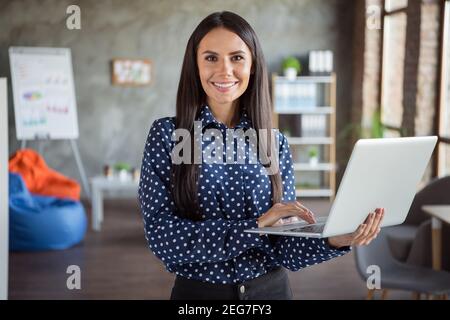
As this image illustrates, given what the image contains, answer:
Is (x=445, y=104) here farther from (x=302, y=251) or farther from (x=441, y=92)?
(x=302, y=251)

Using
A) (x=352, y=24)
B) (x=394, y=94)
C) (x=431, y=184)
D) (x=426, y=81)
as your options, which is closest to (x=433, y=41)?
(x=426, y=81)

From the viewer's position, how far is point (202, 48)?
61.1 inches

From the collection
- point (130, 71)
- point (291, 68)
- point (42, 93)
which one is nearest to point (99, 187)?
point (42, 93)

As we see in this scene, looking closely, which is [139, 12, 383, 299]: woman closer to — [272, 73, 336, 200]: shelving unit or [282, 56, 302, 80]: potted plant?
[272, 73, 336, 200]: shelving unit

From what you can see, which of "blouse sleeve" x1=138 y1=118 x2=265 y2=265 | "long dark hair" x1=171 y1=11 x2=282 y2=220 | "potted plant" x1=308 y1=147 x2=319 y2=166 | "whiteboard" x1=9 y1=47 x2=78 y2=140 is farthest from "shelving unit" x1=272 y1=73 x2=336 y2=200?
"blouse sleeve" x1=138 y1=118 x2=265 y2=265

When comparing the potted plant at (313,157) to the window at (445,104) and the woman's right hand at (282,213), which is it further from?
the woman's right hand at (282,213)

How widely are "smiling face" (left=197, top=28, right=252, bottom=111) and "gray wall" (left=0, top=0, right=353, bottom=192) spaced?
22.6 ft

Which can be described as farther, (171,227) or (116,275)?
(116,275)

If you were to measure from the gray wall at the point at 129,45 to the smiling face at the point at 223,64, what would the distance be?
6887 mm

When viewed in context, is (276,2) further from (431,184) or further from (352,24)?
(431,184)

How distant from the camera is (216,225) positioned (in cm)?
153

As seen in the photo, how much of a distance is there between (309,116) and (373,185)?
276 inches

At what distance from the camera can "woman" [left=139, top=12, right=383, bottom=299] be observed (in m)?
1.52

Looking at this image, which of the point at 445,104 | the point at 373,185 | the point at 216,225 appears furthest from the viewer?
the point at 445,104
